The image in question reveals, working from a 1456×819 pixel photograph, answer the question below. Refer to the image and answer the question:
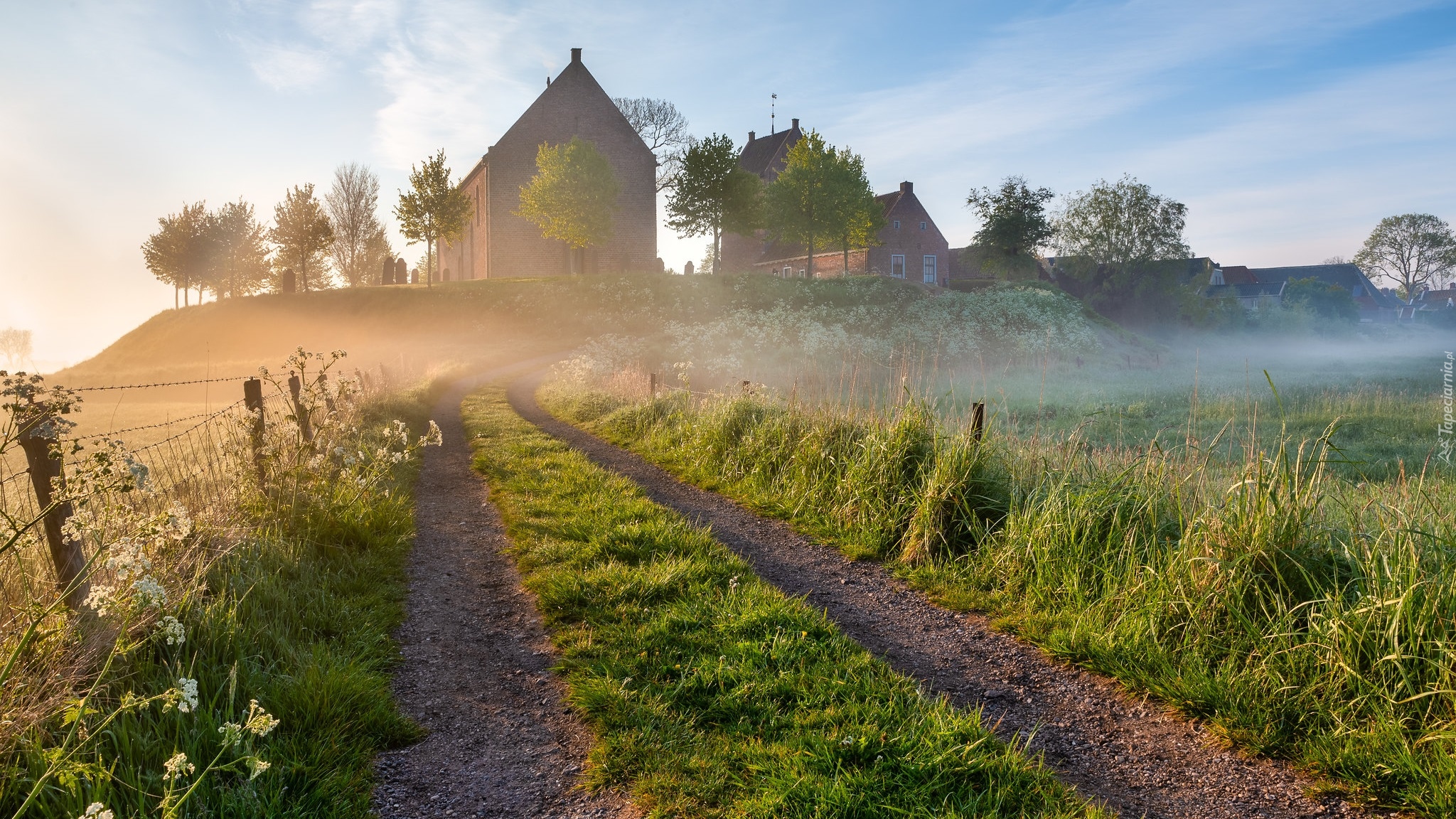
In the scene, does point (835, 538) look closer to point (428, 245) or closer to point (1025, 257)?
point (428, 245)

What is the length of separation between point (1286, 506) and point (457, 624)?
555 centimetres

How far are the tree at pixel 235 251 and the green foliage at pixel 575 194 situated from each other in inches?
908

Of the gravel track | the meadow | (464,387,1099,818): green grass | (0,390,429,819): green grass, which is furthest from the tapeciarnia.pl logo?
(0,390,429,819): green grass

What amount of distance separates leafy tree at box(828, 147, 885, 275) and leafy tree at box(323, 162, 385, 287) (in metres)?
35.4

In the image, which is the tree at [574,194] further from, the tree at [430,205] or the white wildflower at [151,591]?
the white wildflower at [151,591]

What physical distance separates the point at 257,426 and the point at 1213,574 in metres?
7.61

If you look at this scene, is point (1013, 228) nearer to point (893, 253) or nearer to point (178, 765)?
point (893, 253)

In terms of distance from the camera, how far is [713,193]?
41.8 m

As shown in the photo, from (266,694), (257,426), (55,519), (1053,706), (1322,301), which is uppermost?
(1322,301)

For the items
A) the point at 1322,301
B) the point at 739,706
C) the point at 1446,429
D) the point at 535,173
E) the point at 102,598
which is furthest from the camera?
the point at 1322,301

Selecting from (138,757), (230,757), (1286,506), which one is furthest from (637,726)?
(1286,506)

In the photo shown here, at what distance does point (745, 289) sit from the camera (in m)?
39.7

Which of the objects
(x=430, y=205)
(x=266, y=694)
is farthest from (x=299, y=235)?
(x=266, y=694)

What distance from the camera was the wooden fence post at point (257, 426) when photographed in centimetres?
636
